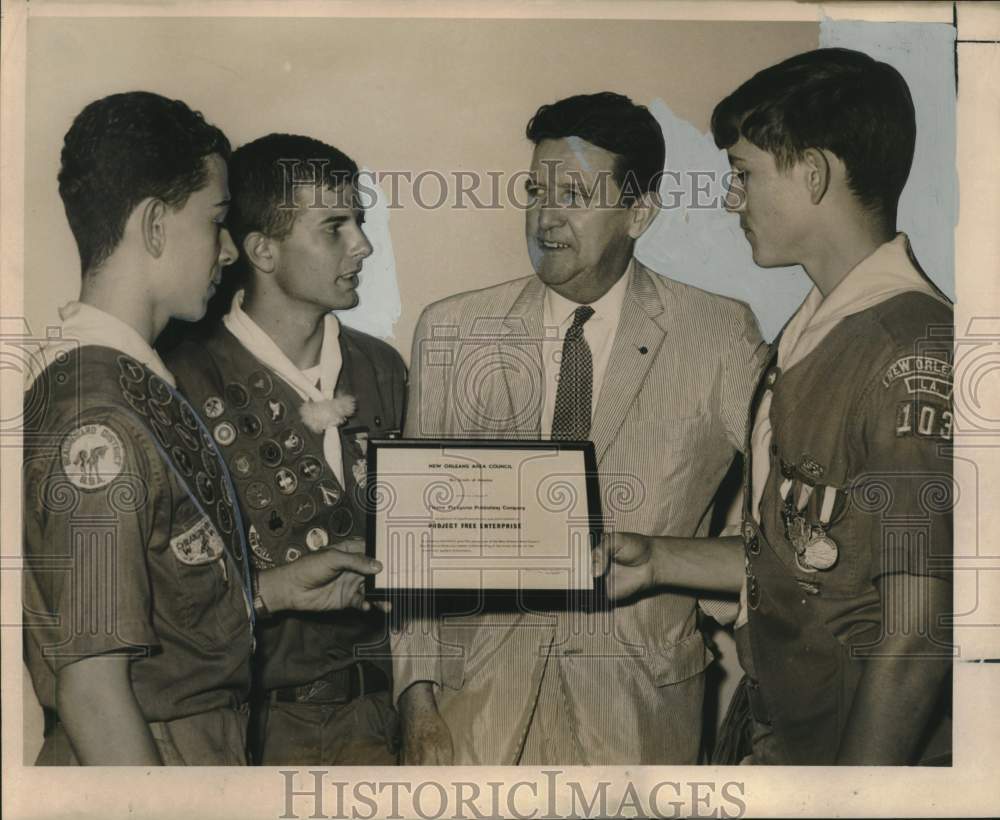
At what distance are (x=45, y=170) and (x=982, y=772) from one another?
10.2 feet

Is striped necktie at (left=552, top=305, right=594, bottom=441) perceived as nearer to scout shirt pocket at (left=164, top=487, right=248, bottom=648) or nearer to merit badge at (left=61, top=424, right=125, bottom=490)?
scout shirt pocket at (left=164, top=487, right=248, bottom=648)

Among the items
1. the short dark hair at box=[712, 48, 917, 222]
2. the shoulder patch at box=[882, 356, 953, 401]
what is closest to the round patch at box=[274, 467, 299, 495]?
the short dark hair at box=[712, 48, 917, 222]

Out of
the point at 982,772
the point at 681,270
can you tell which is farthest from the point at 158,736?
the point at 982,772

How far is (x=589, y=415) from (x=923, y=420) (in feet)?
3.03

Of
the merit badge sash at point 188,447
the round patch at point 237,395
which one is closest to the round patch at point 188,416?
the merit badge sash at point 188,447

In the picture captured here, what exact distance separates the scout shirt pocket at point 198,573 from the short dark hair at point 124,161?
2.49 ft

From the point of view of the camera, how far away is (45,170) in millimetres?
3484

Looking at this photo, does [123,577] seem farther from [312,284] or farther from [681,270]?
[681,270]

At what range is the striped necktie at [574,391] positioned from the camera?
137 inches

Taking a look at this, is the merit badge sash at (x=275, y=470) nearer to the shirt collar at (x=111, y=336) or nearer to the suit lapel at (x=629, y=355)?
the shirt collar at (x=111, y=336)

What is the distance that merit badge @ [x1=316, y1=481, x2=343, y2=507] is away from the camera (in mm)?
3436

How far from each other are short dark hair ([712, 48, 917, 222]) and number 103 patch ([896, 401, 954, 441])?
54 centimetres

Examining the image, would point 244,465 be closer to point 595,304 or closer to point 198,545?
point 198,545

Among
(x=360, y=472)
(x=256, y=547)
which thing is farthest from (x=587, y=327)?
(x=256, y=547)
